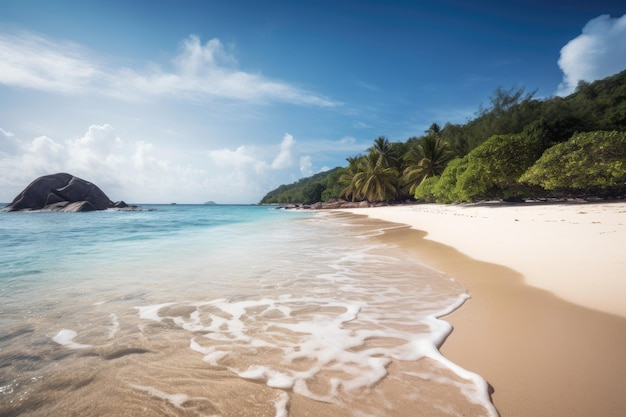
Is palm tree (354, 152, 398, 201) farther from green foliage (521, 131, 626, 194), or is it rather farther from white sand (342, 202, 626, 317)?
white sand (342, 202, 626, 317)

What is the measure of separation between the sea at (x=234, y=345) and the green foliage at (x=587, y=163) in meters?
16.9

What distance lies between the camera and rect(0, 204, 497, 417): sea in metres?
2.05

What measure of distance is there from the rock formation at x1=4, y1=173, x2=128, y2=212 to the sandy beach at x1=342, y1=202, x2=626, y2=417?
2556 inches

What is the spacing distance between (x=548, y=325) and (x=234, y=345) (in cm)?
361

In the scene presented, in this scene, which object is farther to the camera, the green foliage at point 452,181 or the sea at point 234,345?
the green foliage at point 452,181

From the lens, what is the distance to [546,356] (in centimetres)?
248

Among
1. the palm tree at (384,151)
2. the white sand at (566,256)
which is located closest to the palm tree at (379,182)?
the palm tree at (384,151)

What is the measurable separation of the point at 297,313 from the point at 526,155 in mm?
24672

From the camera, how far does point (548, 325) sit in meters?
3.10

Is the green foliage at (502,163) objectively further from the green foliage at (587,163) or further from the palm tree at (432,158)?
the palm tree at (432,158)

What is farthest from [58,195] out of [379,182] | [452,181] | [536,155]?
[536,155]

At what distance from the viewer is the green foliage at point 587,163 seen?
1500 cm

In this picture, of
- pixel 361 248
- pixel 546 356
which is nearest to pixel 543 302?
pixel 546 356

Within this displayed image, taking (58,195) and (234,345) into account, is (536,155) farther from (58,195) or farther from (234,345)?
(58,195)
